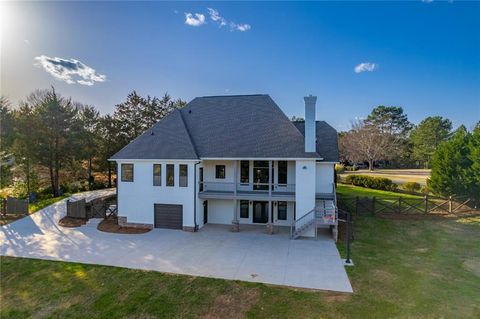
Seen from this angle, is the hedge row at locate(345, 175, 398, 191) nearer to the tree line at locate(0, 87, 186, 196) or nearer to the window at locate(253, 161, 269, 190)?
the window at locate(253, 161, 269, 190)

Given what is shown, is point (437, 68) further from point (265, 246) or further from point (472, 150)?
point (265, 246)

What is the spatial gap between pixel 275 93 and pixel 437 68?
473 inches

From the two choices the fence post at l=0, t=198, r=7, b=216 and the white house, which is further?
the fence post at l=0, t=198, r=7, b=216

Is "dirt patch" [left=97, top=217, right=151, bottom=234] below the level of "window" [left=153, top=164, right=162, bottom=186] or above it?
below

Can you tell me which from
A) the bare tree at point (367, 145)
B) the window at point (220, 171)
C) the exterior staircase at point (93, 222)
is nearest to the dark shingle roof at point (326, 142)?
the window at point (220, 171)

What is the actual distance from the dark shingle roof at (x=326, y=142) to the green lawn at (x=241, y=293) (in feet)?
22.6

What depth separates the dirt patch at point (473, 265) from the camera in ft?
34.3

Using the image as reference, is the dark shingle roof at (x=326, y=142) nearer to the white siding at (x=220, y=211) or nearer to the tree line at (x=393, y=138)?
the white siding at (x=220, y=211)

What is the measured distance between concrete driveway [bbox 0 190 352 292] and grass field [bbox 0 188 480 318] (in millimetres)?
669

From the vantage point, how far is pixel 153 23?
1565 centimetres

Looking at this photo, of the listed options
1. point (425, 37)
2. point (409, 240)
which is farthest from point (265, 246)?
point (425, 37)

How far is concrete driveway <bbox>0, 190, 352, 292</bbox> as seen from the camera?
10.4 meters

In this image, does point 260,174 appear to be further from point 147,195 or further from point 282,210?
point 147,195

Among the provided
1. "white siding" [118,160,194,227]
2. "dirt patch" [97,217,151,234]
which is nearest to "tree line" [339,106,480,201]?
"white siding" [118,160,194,227]
